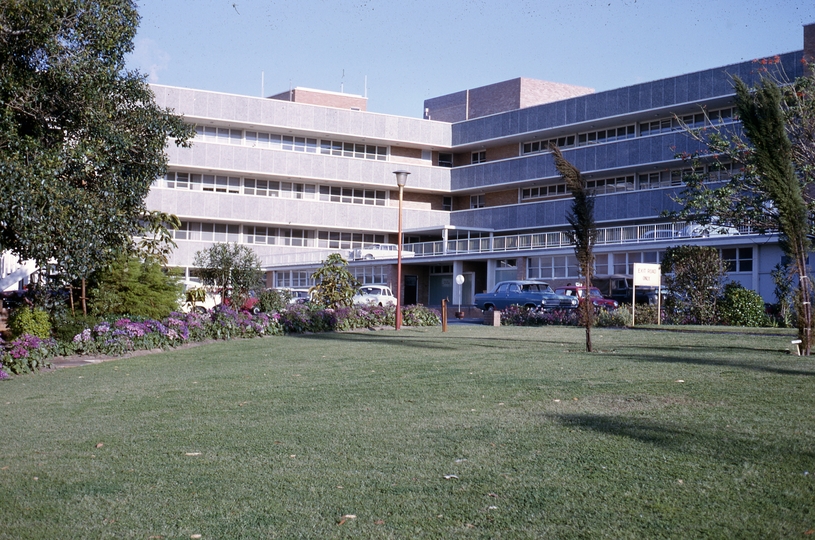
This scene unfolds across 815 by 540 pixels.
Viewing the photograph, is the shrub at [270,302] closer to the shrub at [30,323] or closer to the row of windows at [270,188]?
the shrub at [30,323]

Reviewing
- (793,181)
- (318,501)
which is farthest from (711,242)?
(318,501)

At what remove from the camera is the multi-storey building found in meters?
48.8

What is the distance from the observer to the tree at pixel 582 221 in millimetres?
14297

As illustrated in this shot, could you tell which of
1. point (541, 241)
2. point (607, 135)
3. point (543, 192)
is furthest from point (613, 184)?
point (541, 241)

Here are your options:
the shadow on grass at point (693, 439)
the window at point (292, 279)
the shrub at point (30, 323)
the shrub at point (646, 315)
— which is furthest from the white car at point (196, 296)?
the window at point (292, 279)

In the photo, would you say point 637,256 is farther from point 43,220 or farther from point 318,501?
point 318,501

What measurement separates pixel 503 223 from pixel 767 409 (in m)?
51.1

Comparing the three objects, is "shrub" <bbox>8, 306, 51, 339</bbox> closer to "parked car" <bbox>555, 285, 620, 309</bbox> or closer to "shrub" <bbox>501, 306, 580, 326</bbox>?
"shrub" <bbox>501, 306, 580, 326</bbox>

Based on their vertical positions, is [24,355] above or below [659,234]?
below

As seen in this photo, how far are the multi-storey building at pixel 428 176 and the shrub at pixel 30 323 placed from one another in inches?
1237

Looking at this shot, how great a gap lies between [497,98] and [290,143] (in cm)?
1876

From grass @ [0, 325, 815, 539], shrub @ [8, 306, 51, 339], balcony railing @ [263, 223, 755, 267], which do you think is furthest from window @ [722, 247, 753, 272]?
shrub @ [8, 306, 51, 339]

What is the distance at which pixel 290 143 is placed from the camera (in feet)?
200

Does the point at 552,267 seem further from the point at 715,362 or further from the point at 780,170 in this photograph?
the point at 715,362
